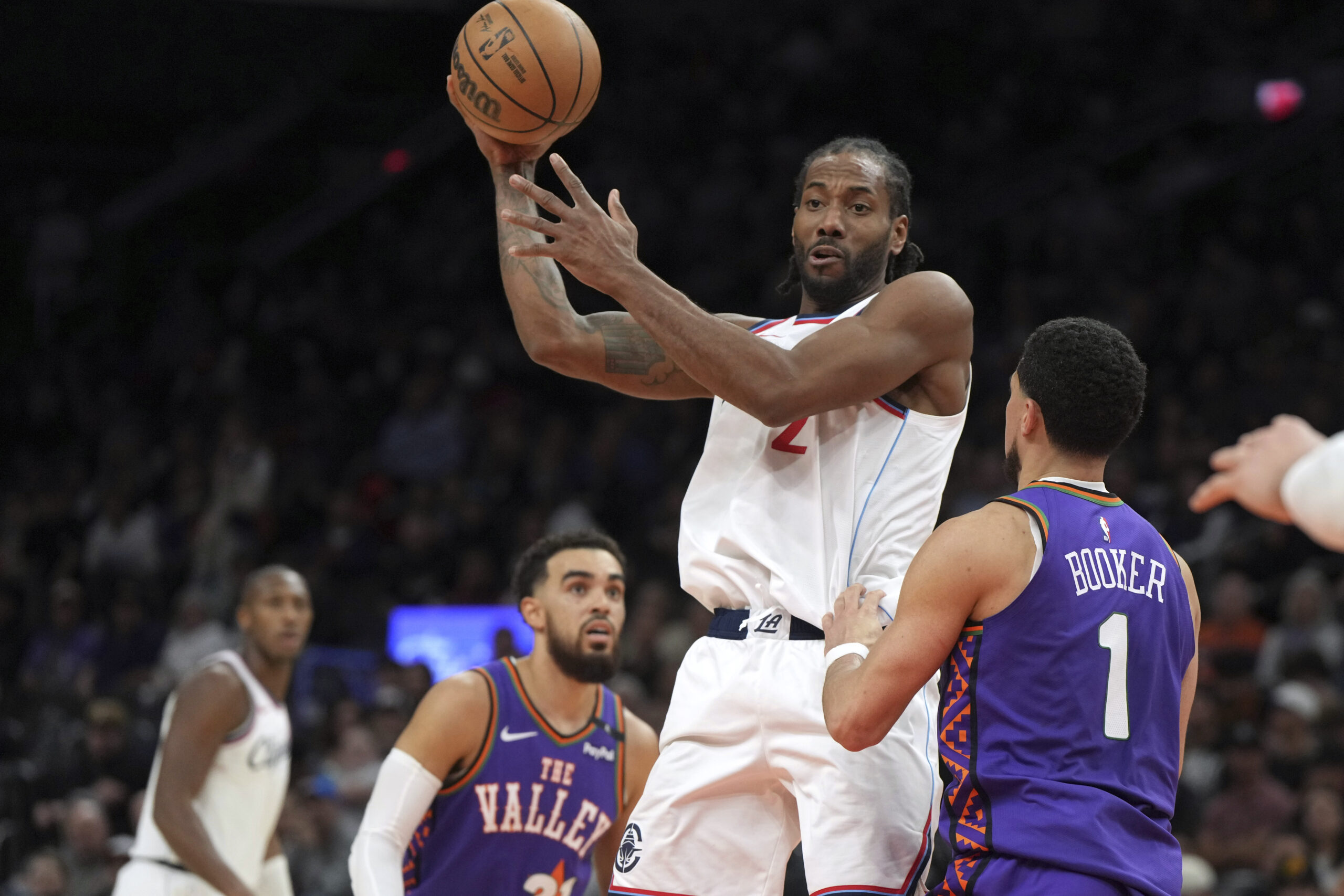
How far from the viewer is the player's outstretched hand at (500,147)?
369cm

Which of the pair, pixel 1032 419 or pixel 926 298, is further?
pixel 926 298

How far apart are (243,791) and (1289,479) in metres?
4.37

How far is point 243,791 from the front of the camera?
231 inches

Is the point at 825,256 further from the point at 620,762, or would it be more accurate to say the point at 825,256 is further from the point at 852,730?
the point at 620,762

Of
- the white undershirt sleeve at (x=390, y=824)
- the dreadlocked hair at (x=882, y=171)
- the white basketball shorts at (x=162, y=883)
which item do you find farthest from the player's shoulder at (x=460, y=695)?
the dreadlocked hair at (x=882, y=171)

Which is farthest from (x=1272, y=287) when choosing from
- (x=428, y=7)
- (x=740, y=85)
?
(x=428, y=7)

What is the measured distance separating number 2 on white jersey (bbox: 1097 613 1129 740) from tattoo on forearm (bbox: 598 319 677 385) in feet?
4.45

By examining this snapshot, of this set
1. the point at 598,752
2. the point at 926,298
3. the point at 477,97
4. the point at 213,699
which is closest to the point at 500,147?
the point at 477,97

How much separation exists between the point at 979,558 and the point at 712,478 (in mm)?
920

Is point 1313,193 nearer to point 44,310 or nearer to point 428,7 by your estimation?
point 428,7

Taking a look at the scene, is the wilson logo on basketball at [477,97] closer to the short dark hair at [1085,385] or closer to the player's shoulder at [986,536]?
the short dark hair at [1085,385]

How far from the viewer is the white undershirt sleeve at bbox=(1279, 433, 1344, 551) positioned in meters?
2.64

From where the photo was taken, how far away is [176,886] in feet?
18.7

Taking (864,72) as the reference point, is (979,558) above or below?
below
